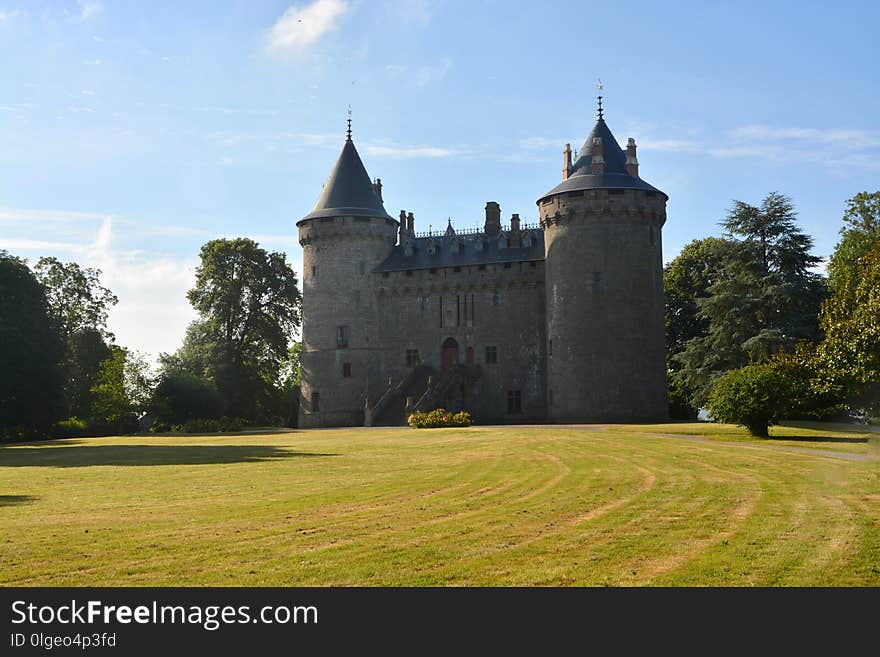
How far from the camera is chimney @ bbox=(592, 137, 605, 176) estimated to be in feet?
160

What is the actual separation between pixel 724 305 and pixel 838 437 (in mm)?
13163

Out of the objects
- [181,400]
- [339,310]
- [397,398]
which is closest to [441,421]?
[397,398]

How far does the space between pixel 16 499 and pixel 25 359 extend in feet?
105

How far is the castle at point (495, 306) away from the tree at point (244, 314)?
3856 millimetres

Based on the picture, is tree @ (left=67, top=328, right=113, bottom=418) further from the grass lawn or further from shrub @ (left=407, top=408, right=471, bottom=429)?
the grass lawn

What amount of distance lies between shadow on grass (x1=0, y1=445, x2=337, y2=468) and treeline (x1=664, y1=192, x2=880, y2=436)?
1432 cm

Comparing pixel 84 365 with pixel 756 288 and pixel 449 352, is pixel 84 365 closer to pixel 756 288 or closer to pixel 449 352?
pixel 449 352

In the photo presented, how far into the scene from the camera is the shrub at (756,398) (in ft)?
96.4

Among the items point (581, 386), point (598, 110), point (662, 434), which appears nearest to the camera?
point (662, 434)

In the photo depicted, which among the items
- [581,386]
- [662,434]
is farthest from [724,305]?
[662,434]

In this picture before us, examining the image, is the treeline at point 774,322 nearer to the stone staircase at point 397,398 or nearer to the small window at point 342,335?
the stone staircase at point 397,398

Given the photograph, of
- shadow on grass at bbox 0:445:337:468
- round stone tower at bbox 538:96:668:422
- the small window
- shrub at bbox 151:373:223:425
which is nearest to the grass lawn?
shadow on grass at bbox 0:445:337:468

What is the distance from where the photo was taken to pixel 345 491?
15.4 metres
